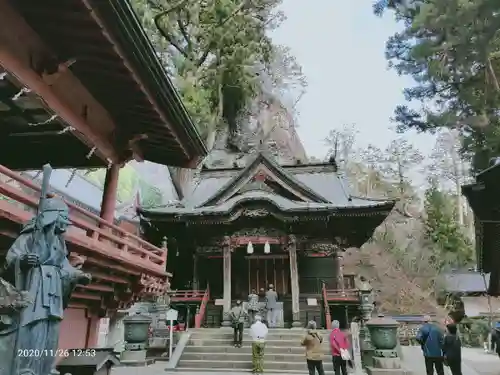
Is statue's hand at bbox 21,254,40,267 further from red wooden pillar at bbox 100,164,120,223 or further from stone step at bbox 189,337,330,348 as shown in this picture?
stone step at bbox 189,337,330,348

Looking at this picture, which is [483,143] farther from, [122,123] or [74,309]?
[74,309]

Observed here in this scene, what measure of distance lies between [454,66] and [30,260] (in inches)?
764

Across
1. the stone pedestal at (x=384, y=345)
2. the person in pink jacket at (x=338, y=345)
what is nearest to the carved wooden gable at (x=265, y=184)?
the stone pedestal at (x=384, y=345)

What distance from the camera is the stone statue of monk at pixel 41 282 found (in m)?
3.51

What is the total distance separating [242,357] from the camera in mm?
12852

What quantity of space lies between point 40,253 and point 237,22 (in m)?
23.7

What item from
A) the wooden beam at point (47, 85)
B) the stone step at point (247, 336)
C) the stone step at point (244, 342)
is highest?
the wooden beam at point (47, 85)

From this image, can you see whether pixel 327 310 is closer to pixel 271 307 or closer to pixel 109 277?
pixel 271 307

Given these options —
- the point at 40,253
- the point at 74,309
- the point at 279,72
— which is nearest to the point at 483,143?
the point at 74,309

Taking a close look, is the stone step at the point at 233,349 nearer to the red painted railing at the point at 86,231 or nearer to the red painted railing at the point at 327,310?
the red painted railing at the point at 327,310

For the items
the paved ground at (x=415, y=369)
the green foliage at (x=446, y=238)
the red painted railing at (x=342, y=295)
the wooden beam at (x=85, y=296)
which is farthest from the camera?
the green foliage at (x=446, y=238)

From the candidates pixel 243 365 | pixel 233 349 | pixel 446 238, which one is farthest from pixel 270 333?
pixel 446 238

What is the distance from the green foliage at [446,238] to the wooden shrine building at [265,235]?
598 inches

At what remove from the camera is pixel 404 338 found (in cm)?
2239
